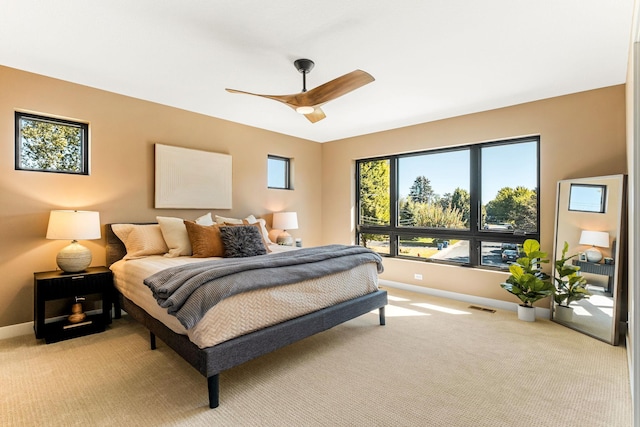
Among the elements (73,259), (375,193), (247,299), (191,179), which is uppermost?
(191,179)

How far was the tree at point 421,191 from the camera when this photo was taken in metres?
5.00

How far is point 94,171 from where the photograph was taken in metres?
3.54

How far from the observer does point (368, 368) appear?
8.21ft

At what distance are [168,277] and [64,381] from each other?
105 centimetres

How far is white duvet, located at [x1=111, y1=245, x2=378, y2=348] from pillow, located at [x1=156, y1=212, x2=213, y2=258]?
0.11 m

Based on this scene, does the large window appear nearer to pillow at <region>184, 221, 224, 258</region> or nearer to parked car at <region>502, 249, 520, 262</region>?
parked car at <region>502, 249, 520, 262</region>

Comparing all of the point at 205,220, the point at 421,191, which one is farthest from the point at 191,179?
the point at 421,191

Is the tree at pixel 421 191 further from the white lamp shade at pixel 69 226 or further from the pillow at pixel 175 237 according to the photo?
the white lamp shade at pixel 69 226

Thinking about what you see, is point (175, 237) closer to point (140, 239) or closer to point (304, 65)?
point (140, 239)

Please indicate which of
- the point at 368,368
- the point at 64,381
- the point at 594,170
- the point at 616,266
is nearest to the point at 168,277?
the point at 64,381

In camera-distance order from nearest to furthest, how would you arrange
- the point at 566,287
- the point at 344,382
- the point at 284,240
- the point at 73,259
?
the point at 344,382, the point at 73,259, the point at 566,287, the point at 284,240

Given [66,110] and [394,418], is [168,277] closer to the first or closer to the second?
[394,418]

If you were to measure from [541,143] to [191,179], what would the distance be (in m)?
4.44

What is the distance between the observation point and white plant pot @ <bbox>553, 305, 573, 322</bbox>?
3.40 m
